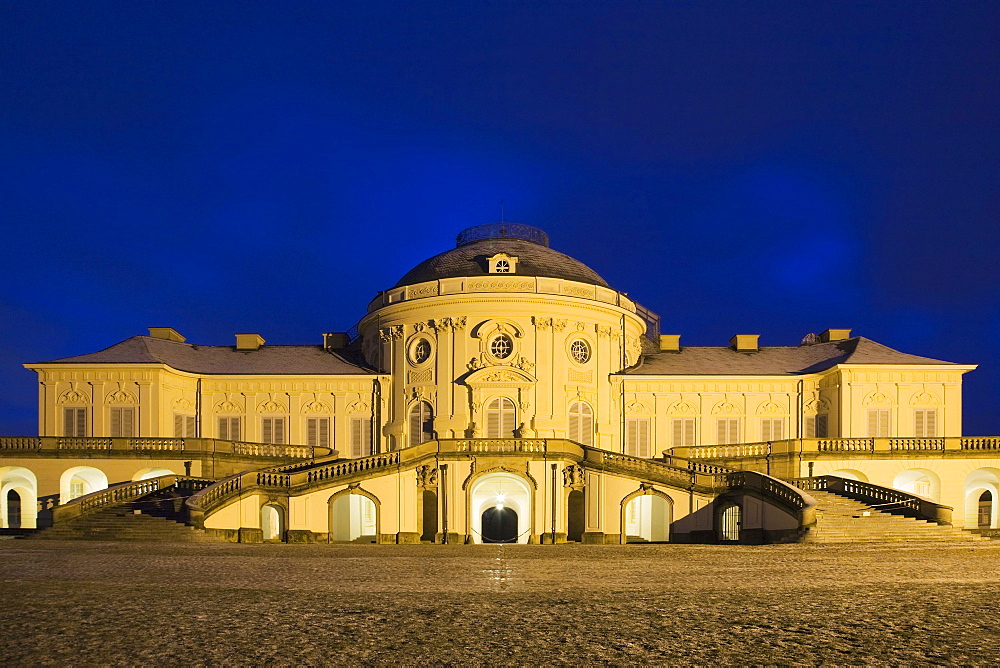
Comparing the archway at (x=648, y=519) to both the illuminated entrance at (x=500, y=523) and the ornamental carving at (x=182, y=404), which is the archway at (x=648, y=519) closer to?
the illuminated entrance at (x=500, y=523)

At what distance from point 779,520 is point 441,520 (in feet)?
41.4

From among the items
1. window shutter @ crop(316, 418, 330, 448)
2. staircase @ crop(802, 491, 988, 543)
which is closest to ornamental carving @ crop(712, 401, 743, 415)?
staircase @ crop(802, 491, 988, 543)

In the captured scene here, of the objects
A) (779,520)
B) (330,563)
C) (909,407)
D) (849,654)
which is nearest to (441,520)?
(779,520)

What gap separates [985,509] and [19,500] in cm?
4503

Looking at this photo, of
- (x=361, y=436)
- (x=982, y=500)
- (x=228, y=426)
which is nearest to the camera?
(x=982, y=500)

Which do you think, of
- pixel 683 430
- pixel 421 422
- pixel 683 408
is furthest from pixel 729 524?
pixel 421 422

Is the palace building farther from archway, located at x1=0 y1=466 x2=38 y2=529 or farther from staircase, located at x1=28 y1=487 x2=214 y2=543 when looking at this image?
staircase, located at x1=28 y1=487 x2=214 y2=543

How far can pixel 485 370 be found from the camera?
38.3 meters

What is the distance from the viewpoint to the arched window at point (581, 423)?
39.0m

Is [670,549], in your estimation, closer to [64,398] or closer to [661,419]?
[661,419]

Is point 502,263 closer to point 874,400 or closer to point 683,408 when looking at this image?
point 683,408

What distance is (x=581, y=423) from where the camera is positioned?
39.2 m

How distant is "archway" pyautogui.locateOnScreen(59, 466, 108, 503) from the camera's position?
35.8 metres

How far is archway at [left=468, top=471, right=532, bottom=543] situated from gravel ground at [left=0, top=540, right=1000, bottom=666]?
55.1ft
